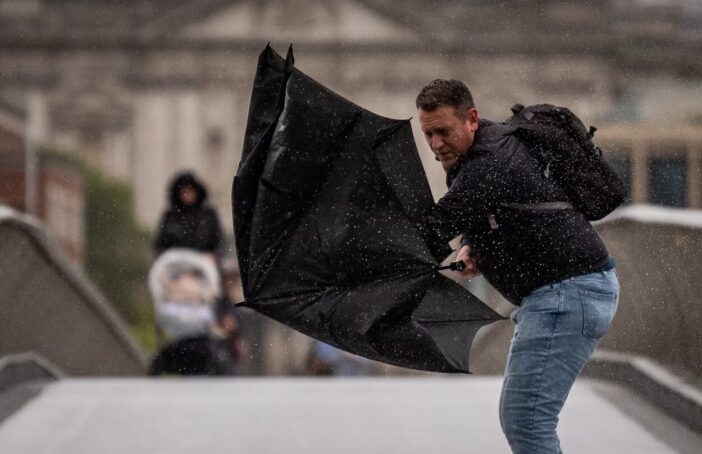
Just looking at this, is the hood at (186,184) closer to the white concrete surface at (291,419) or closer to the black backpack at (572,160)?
the white concrete surface at (291,419)

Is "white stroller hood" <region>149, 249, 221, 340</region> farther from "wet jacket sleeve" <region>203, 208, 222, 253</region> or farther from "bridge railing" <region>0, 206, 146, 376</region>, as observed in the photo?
"bridge railing" <region>0, 206, 146, 376</region>

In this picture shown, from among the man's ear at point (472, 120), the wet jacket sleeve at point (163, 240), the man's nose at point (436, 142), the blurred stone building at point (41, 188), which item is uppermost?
the man's ear at point (472, 120)

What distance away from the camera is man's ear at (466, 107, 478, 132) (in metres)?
3.73

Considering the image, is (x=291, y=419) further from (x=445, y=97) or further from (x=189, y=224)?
(x=445, y=97)

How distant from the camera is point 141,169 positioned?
57375 mm

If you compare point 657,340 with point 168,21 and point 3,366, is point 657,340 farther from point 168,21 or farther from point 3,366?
point 168,21

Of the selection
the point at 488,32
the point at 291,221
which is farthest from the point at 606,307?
the point at 488,32

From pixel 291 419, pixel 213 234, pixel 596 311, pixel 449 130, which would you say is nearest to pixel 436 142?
pixel 449 130

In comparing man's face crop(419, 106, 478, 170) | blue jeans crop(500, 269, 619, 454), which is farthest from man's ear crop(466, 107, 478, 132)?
blue jeans crop(500, 269, 619, 454)

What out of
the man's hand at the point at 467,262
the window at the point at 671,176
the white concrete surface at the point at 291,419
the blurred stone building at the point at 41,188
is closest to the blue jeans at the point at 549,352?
the man's hand at the point at 467,262

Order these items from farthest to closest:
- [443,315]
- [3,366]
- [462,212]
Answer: [3,366]
[443,315]
[462,212]

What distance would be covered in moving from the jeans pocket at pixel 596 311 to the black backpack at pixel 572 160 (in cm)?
20

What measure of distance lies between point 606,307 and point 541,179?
369 millimetres

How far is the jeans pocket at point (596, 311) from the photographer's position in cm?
373
